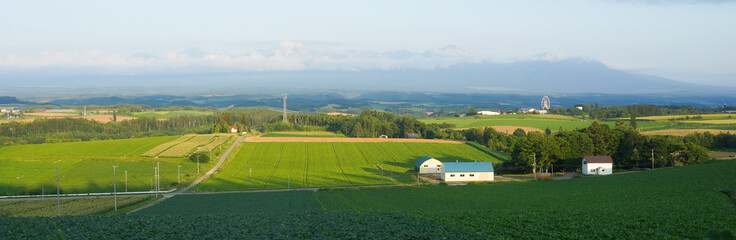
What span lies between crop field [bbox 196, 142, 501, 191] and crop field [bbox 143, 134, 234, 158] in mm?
5252

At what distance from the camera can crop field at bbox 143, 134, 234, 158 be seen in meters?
59.8

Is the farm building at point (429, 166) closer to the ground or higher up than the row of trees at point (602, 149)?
closer to the ground

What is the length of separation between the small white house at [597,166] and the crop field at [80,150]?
53.3 m

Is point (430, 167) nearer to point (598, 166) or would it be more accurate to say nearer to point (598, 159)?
point (598, 166)

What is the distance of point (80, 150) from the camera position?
61.4 metres

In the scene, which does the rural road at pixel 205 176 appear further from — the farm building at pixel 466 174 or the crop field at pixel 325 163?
the farm building at pixel 466 174

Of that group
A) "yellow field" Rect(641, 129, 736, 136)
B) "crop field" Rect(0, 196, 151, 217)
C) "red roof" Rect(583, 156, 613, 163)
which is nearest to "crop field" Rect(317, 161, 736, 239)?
"red roof" Rect(583, 156, 613, 163)

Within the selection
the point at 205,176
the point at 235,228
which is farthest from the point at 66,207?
the point at 235,228

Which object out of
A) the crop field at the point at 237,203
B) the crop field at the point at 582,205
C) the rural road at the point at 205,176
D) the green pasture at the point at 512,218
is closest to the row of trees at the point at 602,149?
the crop field at the point at 582,205

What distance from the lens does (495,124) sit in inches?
3693

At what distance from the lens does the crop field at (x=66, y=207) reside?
2684 cm

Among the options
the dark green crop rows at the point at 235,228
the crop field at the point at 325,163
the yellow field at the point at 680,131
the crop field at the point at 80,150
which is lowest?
the crop field at the point at 325,163

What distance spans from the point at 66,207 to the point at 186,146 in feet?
121

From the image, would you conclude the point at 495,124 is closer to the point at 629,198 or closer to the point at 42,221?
the point at 629,198
